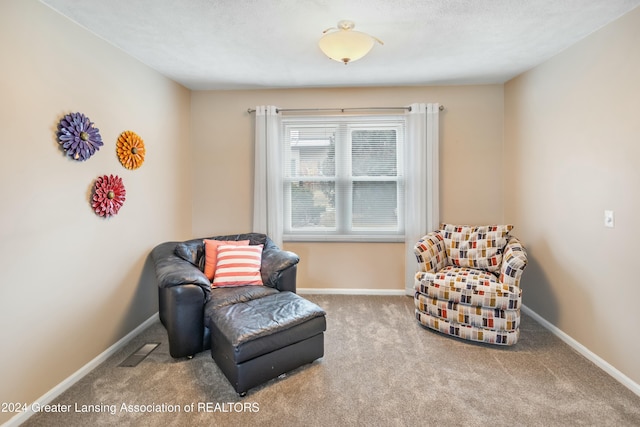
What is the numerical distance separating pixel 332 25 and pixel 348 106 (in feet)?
4.83

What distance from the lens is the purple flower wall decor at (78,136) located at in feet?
6.55

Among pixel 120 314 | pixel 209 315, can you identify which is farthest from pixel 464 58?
pixel 120 314

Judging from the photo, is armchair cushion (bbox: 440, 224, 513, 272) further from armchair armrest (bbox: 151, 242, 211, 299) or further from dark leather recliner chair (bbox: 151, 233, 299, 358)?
armchair armrest (bbox: 151, 242, 211, 299)

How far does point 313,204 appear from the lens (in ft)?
12.3

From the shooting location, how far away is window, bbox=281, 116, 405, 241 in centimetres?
367

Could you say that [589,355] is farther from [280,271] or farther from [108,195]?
[108,195]

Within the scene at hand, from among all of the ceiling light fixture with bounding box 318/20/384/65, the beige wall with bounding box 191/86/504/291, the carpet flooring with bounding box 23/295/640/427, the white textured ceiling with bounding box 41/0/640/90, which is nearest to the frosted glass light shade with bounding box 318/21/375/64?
the ceiling light fixture with bounding box 318/20/384/65

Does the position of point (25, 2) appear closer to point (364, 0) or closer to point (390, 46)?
point (364, 0)

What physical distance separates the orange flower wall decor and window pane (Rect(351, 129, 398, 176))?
2269mm

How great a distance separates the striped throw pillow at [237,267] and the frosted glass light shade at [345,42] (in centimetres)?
189

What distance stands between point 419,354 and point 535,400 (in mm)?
765

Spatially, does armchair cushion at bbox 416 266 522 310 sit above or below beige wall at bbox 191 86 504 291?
below

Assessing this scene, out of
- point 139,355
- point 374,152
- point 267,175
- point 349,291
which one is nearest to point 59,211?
point 139,355

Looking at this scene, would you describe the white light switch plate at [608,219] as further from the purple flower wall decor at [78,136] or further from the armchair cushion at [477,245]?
the purple flower wall decor at [78,136]
